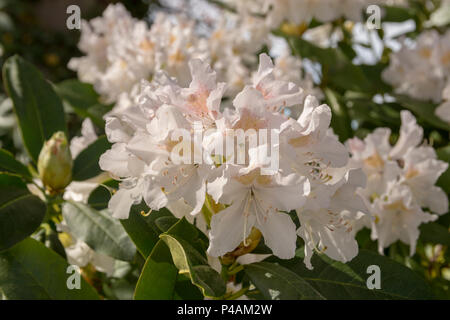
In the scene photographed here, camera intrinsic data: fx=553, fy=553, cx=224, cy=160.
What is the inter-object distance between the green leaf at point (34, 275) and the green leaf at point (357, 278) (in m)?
0.33

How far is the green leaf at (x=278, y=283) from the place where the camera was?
2.39 ft

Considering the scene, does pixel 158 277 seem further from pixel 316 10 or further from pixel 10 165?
pixel 316 10

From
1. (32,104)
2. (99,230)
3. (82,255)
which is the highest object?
(32,104)

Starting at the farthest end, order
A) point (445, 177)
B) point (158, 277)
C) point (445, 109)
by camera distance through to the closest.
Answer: point (445, 109), point (445, 177), point (158, 277)

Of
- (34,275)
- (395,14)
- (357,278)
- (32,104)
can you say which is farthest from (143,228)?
(395,14)

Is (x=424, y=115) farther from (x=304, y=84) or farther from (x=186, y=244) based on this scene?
(x=186, y=244)

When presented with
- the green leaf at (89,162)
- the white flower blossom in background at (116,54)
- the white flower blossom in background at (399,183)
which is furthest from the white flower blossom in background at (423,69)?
the green leaf at (89,162)

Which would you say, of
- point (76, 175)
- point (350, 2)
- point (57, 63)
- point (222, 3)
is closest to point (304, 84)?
point (350, 2)

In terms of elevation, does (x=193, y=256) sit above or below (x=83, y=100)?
above

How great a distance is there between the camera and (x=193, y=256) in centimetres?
75

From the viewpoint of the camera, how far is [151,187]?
0.73 meters

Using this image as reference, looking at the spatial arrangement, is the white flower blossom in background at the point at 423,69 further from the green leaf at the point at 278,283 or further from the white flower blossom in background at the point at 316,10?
the green leaf at the point at 278,283

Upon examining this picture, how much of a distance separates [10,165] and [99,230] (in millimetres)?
252

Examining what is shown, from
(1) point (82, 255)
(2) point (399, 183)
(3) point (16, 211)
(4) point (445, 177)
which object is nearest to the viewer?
(3) point (16, 211)
